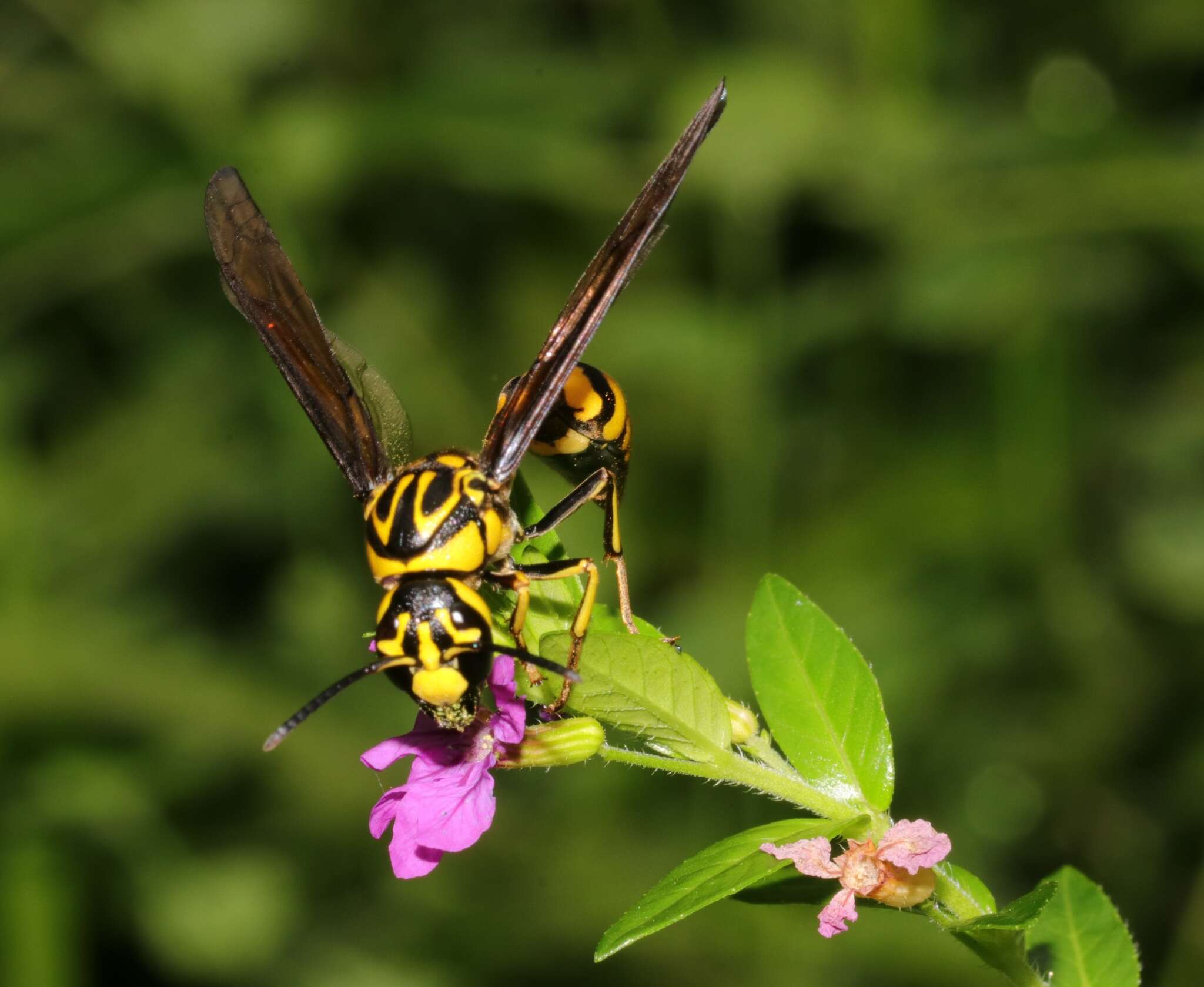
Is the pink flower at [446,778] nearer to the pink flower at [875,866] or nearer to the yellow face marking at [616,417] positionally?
the pink flower at [875,866]

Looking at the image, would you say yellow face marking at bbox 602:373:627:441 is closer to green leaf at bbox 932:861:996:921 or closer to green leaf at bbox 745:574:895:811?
green leaf at bbox 745:574:895:811

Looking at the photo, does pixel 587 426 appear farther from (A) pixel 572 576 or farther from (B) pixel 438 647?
(B) pixel 438 647

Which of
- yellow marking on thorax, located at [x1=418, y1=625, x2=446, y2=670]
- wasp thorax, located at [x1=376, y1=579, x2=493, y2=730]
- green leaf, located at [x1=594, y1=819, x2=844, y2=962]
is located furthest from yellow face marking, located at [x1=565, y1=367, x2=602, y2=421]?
green leaf, located at [x1=594, y1=819, x2=844, y2=962]

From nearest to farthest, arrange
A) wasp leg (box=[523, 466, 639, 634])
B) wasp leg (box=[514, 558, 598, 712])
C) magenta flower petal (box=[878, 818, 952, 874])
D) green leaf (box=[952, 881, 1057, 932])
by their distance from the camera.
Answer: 1. green leaf (box=[952, 881, 1057, 932])
2. magenta flower petal (box=[878, 818, 952, 874])
3. wasp leg (box=[514, 558, 598, 712])
4. wasp leg (box=[523, 466, 639, 634])

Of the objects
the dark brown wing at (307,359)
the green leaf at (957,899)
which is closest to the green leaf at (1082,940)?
the green leaf at (957,899)

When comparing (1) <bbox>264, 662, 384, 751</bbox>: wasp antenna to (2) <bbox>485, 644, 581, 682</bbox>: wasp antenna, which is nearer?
(2) <bbox>485, 644, 581, 682</bbox>: wasp antenna

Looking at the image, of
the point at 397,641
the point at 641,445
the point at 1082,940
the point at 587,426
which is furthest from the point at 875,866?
the point at 641,445

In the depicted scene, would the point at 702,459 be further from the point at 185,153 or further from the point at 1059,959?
the point at 1059,959
